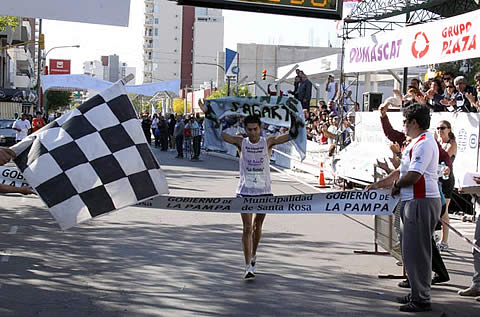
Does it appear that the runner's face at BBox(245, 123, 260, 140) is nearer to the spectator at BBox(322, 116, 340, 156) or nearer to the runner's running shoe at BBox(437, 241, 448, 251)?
the runner's running shoe at BBox(437, 241, 448, 251)

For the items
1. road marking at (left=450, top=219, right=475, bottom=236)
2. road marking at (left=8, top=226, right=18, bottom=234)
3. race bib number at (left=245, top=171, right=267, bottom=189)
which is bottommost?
road marking at (left=8, top=226, right=18, bottom=234)

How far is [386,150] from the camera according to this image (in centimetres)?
1527

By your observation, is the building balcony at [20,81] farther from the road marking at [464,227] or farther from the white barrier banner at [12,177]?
the white barrier banner at [12,177]

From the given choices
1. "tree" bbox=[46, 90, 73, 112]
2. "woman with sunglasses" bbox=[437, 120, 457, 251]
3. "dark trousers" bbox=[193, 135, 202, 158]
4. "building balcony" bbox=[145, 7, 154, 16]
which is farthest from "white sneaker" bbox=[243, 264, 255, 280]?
"building balcony" bbox=[145, 7, 154, 16]

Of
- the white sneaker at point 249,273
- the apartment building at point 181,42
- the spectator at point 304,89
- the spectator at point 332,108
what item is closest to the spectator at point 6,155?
the white sneaker at point 249,273

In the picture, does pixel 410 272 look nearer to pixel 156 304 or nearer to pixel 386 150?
pixel 156 304

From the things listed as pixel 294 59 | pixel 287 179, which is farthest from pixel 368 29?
pixel 294 59

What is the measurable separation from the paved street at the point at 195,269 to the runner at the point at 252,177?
0.35 meters

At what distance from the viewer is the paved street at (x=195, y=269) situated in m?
6.18

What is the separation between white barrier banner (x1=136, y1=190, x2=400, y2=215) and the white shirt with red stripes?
0.66 m

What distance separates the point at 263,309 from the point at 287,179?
555 inches

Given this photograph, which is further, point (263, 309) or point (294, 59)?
point (294, 59)

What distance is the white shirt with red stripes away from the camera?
589 cm

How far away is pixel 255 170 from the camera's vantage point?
732 cm
